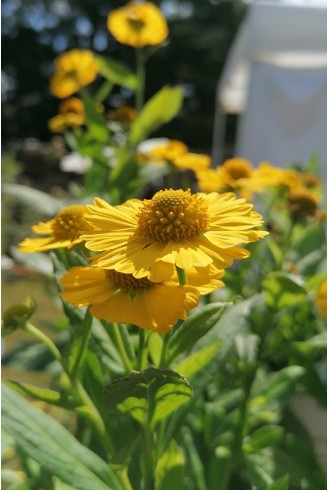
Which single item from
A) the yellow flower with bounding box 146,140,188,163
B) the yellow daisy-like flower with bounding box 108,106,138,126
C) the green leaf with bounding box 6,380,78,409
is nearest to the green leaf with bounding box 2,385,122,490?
the green leaf with bounding box 6,380,78,409

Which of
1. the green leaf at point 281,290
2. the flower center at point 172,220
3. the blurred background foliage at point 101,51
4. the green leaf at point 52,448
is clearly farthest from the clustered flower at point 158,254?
the blurred background foliage at point 101,51

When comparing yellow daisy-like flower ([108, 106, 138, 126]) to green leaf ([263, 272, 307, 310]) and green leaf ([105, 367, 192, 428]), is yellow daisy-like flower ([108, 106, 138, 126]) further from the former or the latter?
green leaf ([105, 367, 192, 428])

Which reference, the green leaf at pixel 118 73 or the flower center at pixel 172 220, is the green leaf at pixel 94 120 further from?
the flower center at pixel 172 220

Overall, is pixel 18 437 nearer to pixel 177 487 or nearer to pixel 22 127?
pixel 177 487

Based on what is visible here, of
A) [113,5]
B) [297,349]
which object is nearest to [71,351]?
[297,349]

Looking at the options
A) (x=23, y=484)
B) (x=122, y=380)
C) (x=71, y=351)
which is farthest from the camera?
(x=23, y=484)
